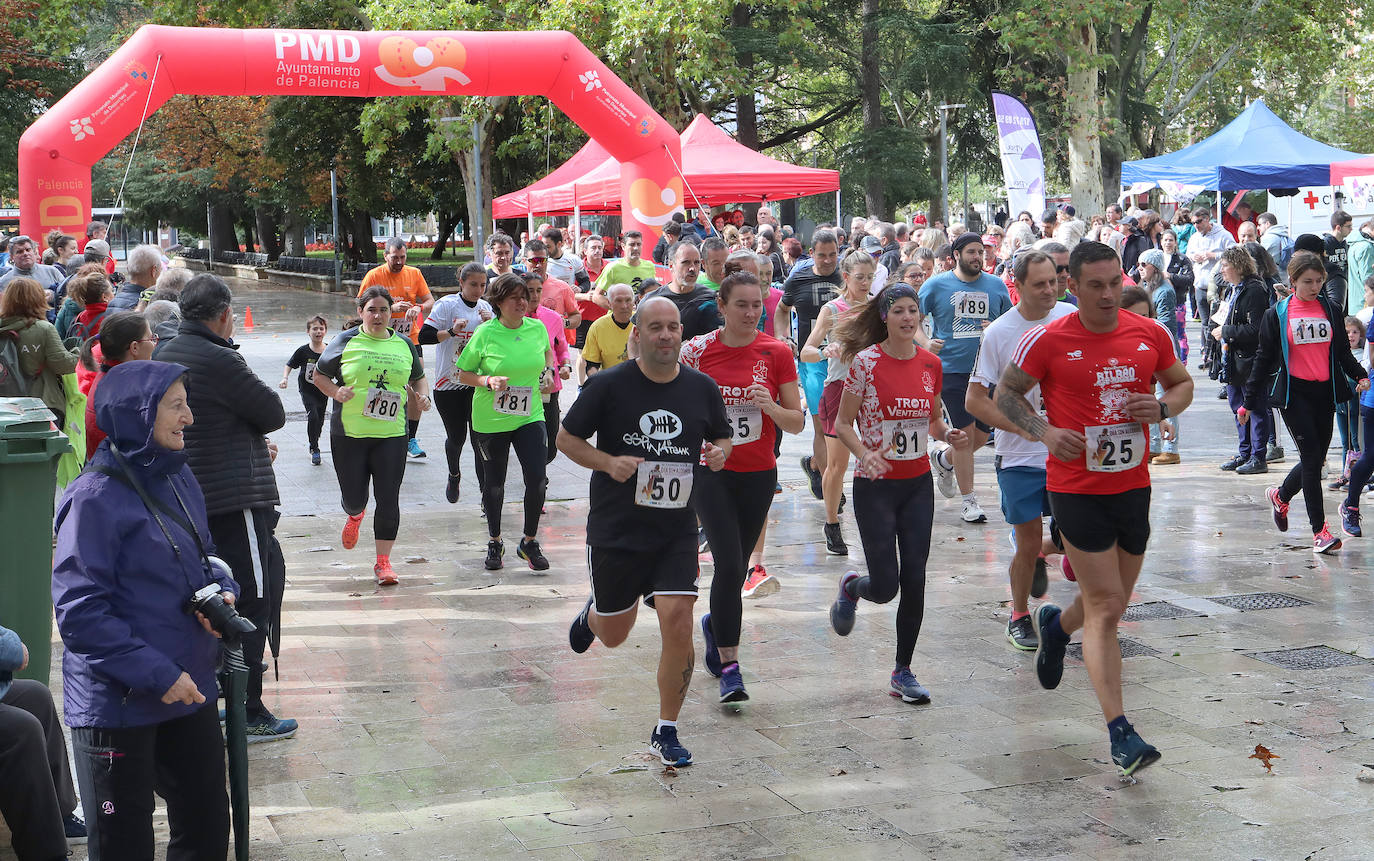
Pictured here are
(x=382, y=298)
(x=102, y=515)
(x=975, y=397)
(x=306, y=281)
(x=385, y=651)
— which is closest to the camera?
(x=102, y=515)

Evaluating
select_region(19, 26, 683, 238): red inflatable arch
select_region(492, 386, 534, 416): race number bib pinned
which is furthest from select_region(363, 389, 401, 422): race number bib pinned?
select_region(19, 26, 683, 238): red inflatable arch

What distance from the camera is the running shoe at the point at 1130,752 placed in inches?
197

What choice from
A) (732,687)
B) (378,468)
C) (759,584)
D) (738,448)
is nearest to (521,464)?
(378,468)

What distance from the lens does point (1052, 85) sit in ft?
98.1

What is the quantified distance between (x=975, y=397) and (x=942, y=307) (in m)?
3.78

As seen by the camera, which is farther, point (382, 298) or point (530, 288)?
point (530, 288)

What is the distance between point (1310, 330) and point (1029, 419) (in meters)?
4.20

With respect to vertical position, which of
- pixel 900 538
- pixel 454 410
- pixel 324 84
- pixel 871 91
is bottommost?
pixel 900 538

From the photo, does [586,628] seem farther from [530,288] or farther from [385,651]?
[530,288]

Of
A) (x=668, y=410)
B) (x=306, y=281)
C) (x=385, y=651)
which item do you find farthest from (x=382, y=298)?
(x=306, y=281)

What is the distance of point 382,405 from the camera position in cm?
838

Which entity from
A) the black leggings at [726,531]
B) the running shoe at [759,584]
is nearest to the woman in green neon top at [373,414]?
the running shoe at [759,584]

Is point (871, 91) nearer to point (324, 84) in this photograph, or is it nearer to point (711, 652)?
point (324, 84)

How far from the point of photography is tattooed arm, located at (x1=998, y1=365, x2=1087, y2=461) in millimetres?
5176
